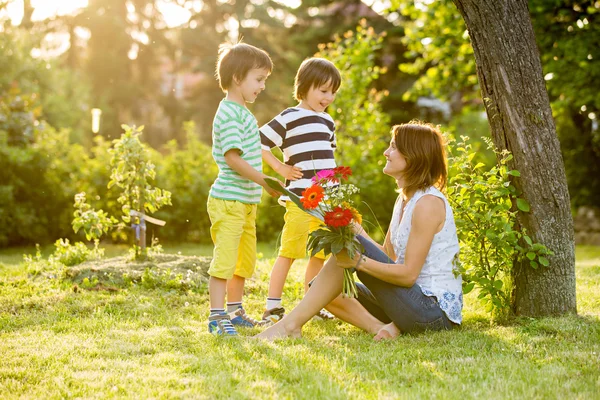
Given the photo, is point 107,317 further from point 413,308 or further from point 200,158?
point 200,158

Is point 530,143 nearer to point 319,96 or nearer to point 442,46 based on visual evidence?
point 319,96

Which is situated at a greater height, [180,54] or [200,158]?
[180,54]

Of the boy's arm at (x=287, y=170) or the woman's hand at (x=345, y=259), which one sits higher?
the boy's arm at (x=287, y=170)

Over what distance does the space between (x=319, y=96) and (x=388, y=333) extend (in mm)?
1604

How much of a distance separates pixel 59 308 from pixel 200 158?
238 inches

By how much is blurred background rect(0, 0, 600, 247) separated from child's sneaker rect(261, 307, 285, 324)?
3.79 ft

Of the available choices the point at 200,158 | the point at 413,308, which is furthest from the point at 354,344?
the point at 200,158


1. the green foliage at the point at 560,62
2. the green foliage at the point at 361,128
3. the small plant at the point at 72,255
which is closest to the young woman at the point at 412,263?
the small plant at the point at 72,255

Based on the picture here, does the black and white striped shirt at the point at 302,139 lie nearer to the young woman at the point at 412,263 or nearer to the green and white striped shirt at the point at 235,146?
the green and white striped shirt at the point at 235,146

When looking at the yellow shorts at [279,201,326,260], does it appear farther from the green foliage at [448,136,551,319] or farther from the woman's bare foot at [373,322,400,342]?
the green foliage at [448,136,551,319]

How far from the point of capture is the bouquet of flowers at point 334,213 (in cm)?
319

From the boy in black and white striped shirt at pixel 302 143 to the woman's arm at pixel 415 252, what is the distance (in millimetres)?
928

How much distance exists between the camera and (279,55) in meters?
20.1

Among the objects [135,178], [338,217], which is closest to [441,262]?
[338,217]
